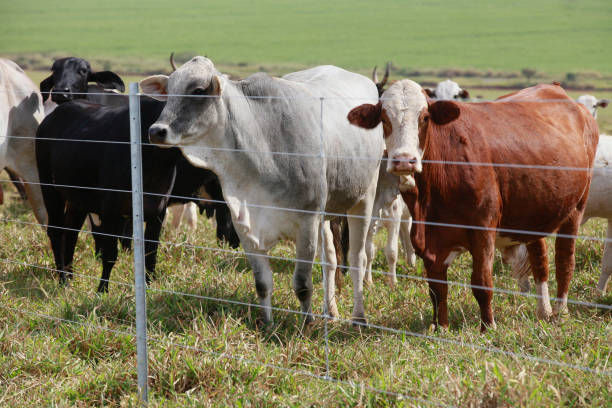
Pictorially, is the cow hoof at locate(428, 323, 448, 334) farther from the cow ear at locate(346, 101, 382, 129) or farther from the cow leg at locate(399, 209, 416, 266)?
→ the cow leg at locate(399, 209, 416, 266)

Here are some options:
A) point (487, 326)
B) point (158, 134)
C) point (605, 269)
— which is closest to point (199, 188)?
point (158, 134)

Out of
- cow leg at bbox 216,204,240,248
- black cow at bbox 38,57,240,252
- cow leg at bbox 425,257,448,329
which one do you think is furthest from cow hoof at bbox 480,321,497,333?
cow leg at bbox 216,204,240,248

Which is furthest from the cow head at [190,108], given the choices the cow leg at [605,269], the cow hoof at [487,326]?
the cow leg at [605,269]

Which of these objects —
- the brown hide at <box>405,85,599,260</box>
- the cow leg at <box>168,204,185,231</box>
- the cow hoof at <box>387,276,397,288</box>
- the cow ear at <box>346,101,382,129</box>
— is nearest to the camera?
the cow ear at <box>346,101,382,129</box>

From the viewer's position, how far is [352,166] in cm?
531

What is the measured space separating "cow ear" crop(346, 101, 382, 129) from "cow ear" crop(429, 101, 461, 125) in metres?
0.34

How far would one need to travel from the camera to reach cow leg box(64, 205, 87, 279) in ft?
21.9

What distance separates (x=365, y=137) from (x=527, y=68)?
43616mm

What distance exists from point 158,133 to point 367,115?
1315mm

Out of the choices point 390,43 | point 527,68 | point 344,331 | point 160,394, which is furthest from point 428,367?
point 390,43

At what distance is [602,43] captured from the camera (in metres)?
55.5

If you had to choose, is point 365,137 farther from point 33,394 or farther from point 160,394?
point 33,394

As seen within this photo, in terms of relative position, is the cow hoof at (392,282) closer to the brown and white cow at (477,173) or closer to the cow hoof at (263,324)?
the brown and white cow at (477,173)

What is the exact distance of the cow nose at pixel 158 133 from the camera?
441 centimetres
